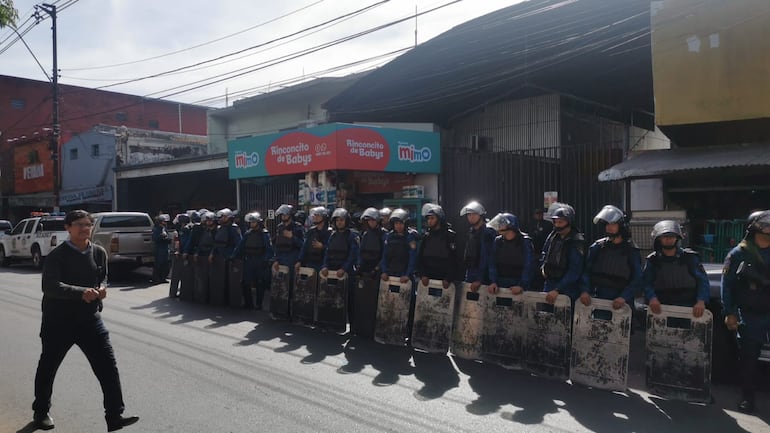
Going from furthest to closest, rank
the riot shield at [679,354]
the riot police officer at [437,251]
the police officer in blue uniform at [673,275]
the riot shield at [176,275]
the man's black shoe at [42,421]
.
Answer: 1. the riot shield at [176,275]
2. the riot police officer at [437,251]
3. the police officer in blue uniform at [673,275]
4. the riot shield at [679,354]
5. the man's black shoe at [42,421]

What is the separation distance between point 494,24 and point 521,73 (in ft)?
5.51

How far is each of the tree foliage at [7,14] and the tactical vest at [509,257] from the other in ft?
25.8

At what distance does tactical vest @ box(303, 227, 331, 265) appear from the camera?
29.3 feet

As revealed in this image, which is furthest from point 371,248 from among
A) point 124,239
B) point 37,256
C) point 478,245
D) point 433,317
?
point 37,256

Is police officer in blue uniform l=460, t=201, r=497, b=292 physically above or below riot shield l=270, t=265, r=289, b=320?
above

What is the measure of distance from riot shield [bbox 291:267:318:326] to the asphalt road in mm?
581

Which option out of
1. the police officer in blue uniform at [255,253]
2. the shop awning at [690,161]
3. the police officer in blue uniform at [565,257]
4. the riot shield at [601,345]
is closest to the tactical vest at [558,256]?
the police officer in blue uniform at [565,257]

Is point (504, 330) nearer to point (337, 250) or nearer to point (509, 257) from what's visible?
point (509, 257)

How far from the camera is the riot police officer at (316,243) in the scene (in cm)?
892

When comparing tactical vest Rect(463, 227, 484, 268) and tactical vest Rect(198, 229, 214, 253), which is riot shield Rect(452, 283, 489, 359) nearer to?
tactical vest Rect(463, 227, 484, 268)

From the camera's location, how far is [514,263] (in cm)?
661

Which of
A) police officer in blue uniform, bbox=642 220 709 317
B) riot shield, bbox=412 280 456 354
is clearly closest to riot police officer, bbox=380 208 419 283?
riot shield, bbox=412 280 456 354

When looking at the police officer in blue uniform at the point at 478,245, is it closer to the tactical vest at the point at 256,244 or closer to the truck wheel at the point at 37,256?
the tactical vest at the point at 256,244

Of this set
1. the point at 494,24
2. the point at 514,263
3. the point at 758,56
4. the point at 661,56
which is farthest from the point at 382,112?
the point at 514,263
